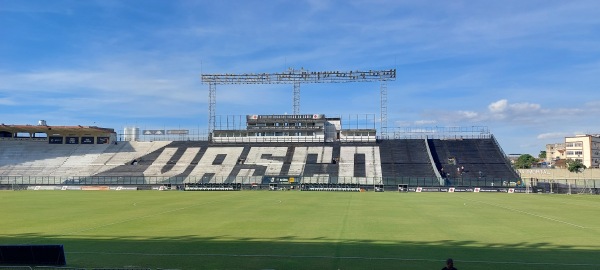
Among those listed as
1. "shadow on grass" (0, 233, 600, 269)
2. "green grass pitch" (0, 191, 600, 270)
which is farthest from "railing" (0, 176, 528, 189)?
"shadow on grass" (0, 233, 600, 269)

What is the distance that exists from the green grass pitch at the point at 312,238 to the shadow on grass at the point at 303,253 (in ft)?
0.13

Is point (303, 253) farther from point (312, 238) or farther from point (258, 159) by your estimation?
point (258, 159)

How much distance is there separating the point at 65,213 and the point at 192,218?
1109 centimetres

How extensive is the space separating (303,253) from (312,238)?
3.97 metres

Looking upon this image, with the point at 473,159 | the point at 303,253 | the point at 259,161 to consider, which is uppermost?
the point at 473,159

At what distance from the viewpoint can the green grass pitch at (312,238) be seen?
17703mm

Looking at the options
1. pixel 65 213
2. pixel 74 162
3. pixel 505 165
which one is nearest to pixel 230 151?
pixel 74 162

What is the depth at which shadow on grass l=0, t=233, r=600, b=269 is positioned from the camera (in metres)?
17.2

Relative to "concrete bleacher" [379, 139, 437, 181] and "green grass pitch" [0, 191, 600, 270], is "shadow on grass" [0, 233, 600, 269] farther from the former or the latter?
"concrete bleacher" [379, 139, 437, 181]

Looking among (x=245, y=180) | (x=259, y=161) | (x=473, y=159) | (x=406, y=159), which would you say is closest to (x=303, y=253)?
(x=245, y=180)

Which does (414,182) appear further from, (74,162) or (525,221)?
(74,162)

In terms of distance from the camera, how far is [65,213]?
118 feet

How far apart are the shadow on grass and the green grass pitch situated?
0.04 m

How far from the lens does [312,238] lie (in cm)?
2319
